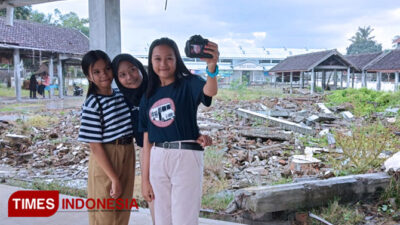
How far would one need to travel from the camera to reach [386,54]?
19797 millimetres

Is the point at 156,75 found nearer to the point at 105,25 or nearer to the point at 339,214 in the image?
the point at 105,25

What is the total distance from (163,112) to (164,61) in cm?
28

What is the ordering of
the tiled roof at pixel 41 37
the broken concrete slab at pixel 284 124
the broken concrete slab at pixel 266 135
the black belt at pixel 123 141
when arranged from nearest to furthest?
the black belt at pixel 123 141, the broken concrete slab at pixel 266 135, the broken concrete slab at pixel 284 124, the tiled roof at pixel 41 37

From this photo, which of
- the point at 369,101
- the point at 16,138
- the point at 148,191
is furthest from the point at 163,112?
the point at 369,101

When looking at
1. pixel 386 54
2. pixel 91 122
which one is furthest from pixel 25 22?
pixel 386 54

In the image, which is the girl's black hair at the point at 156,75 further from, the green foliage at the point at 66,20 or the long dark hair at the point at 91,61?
the green foliage at the point at 66,20

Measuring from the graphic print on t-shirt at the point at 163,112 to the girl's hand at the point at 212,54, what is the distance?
0.29 meters

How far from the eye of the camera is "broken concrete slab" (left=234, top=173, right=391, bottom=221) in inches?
126

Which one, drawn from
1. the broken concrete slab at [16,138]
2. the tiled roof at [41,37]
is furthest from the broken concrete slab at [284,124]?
the tiled roof at [41,37]

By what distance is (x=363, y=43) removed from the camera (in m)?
36.0

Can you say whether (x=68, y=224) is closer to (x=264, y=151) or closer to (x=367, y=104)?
(x=264, y=151)

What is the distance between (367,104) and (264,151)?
7974mm

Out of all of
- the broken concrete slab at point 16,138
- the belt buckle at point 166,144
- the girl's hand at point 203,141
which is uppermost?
the girl's hand at point 203,141

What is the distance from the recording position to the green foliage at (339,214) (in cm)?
320
